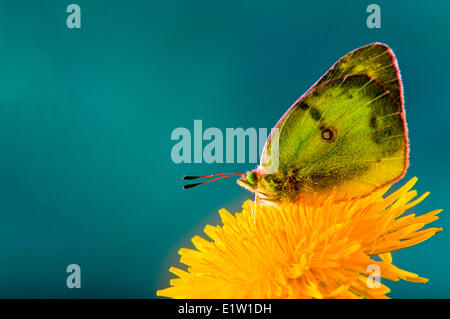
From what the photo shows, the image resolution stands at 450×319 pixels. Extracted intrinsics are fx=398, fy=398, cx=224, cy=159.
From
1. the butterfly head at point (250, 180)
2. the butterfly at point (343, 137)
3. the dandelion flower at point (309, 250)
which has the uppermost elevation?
the butterfly at point (343, 137)

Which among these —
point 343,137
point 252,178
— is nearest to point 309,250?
point 252,178

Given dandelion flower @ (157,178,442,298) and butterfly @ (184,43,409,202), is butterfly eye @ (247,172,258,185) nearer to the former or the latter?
butterfly @ (184,43,409,202)

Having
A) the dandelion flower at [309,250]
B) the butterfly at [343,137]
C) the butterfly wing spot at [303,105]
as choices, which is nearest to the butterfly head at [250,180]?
the butterfly at [343,137]

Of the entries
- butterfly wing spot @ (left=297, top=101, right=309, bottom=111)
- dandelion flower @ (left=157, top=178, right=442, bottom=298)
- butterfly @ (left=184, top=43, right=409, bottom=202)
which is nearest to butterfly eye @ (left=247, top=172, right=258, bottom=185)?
butterfly @ (left=184, top=43, right=409, bottom=202)

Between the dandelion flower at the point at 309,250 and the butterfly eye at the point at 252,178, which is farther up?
the butterfly eye at the point at 252,178

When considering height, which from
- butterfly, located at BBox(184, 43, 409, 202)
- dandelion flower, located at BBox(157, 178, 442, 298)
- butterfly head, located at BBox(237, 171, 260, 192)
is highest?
butterfly, located at BBox(184, 43, 409, 202)

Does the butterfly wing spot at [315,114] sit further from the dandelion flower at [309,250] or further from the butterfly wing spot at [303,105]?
the dandelion flower at [309,250]
